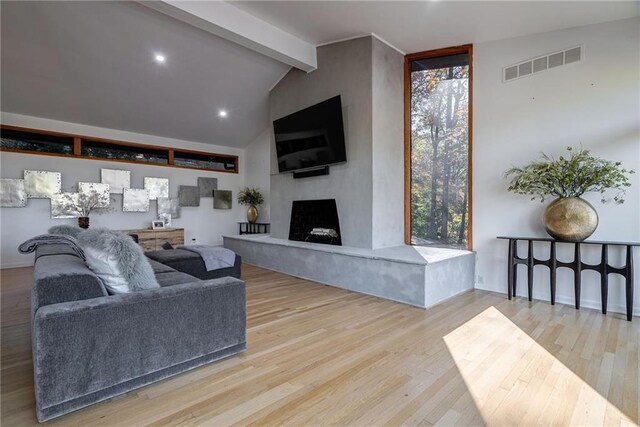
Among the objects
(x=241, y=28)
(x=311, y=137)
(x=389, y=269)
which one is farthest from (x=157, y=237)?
(x=389, y=269)

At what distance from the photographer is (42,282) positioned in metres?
1.70

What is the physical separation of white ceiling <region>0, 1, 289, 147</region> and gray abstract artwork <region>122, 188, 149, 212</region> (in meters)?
1.33

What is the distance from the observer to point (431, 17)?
3.80 meters

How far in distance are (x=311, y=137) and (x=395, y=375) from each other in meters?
3.79

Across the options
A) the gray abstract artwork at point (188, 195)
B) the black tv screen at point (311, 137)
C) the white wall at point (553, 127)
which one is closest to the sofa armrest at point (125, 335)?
the black tv screen at point (311, 137)

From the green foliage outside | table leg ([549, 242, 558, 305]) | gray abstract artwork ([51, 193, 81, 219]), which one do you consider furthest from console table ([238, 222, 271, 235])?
table leg ([549, 242, 558, 305])

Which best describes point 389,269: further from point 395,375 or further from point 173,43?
point 173,43

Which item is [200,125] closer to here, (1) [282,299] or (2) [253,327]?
(1) [282,299]

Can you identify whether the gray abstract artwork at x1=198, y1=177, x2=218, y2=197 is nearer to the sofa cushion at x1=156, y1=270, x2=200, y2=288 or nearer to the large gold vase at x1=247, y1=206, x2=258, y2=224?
the large gold vase at x1=247, y1=206, x2=258, y2=224

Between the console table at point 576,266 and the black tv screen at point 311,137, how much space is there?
254cm

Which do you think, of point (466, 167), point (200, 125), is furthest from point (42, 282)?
point (200, 125)

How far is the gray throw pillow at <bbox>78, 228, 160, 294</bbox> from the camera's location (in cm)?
196

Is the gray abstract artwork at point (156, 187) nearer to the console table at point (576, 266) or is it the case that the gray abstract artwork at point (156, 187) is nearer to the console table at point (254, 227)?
the console table at point (254, 227)

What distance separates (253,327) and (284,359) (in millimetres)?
712
